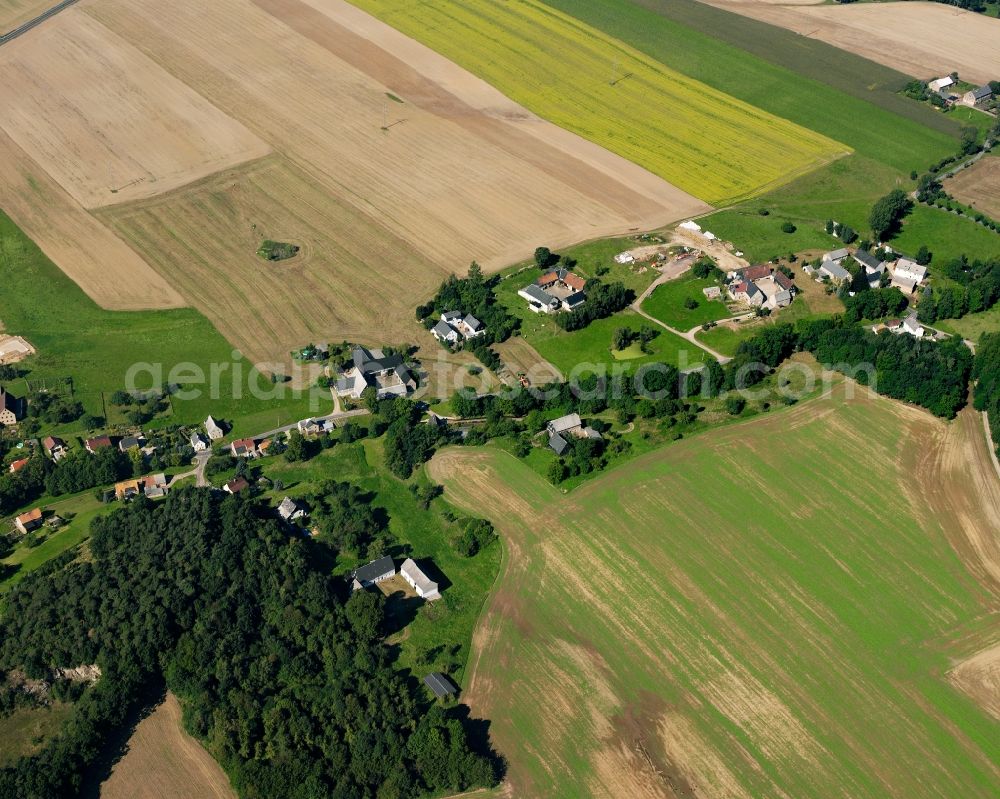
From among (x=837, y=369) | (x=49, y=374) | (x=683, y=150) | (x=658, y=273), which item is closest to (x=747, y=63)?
(x=683, y=150)

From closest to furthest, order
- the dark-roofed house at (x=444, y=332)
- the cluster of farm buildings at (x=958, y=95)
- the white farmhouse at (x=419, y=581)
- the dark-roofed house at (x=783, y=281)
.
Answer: the white farmhouse at (x=419, y=581), the dark-roofed house at (x=444, y=332), the dark-roofed house at (x=783, y=281), the cluster of farm buildings at (x=958, y=95)

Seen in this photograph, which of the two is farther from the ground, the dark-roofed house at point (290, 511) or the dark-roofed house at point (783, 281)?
the dark-roofed house at point (783, 281)

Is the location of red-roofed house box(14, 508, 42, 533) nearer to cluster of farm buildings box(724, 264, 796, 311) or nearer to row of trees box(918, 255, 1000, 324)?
cluster of farm buildings box(724, 264, 796, 311)

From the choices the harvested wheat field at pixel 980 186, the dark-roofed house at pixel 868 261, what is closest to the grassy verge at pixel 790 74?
the harvested wheat field at pixel 980 186

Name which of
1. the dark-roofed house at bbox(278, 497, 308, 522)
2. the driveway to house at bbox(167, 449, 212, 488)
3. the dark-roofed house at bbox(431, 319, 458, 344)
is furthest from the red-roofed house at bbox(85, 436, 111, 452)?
the dark-roofed house at bbox(431, 319, 458, 344)

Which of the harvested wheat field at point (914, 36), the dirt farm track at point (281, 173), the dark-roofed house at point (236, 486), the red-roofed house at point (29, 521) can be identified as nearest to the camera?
the red-roofed house at point (29, 521)

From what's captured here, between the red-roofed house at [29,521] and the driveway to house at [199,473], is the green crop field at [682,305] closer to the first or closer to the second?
the driveway to house at [199,473]

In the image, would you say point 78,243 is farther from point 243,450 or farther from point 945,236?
point 945,236
